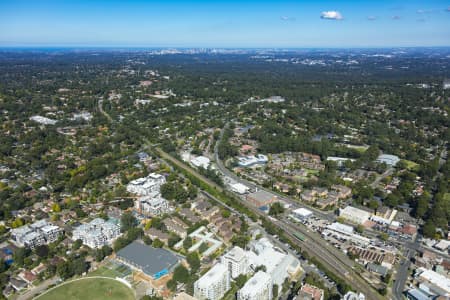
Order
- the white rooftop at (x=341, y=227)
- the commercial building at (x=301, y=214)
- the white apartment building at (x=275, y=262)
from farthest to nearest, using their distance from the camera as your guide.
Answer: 1. the commercial building at (x=301, y=214)
2. the white rooftop at (x=341, y=227)
3. the white apartment building at (x=275, y=262)

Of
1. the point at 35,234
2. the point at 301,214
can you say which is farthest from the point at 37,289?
the point at 301,214

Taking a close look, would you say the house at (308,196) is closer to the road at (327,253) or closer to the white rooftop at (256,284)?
the road at (327,253)

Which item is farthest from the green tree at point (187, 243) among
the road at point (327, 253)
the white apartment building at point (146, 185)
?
the white apartment building at point (146, 185)

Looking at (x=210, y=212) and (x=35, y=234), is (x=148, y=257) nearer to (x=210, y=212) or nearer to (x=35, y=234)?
(x=210, y=212)

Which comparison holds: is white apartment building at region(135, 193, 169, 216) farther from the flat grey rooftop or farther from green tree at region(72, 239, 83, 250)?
green tree at region(72, 239, 83, 250)

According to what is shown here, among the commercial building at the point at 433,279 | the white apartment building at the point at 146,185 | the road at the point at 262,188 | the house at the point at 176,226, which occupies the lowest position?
the road at the point at 262,188

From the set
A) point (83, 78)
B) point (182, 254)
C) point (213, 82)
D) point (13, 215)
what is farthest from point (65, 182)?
point (83, 78)

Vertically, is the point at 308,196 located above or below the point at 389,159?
below
